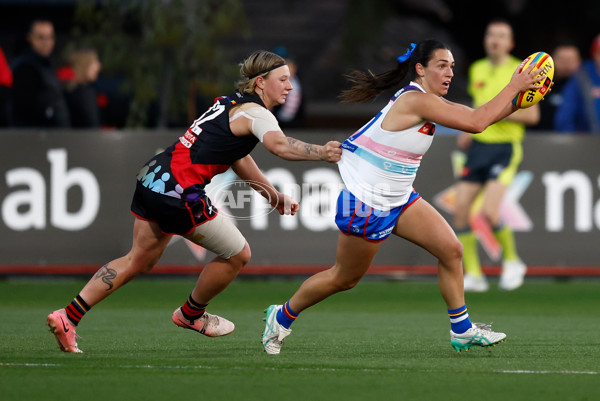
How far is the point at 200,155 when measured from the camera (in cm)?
783

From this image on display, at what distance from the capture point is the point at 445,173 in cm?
1356

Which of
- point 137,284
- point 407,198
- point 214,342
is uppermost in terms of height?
point 407,198

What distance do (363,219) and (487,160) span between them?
5.26 m

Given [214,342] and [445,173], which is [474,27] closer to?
[445,173]

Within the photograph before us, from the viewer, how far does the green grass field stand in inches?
249

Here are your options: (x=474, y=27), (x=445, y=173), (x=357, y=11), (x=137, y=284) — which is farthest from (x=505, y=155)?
(x=474, y=27)

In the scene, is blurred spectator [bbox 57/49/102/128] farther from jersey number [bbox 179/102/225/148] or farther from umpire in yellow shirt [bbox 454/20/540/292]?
jersey number [bbox 179/102/225/148]

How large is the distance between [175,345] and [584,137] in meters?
6.97

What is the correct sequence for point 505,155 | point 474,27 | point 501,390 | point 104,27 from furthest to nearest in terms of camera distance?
point 474,27 < point 104,27 < point 505,155 < point 501,390

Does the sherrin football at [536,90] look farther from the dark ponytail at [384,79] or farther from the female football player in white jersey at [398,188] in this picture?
the dark ponytail at [384,79]

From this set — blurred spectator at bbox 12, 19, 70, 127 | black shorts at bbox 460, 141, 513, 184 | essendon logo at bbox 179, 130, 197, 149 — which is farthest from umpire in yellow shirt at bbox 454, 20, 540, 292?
essendon logo at bbox 179, 130, 197, 149

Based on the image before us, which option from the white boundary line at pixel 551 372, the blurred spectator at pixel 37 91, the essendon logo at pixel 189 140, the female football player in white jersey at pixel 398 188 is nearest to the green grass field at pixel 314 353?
the white boundary line at pixel 551 372

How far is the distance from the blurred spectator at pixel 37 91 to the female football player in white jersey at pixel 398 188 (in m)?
6.98

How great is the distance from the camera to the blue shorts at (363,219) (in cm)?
765
